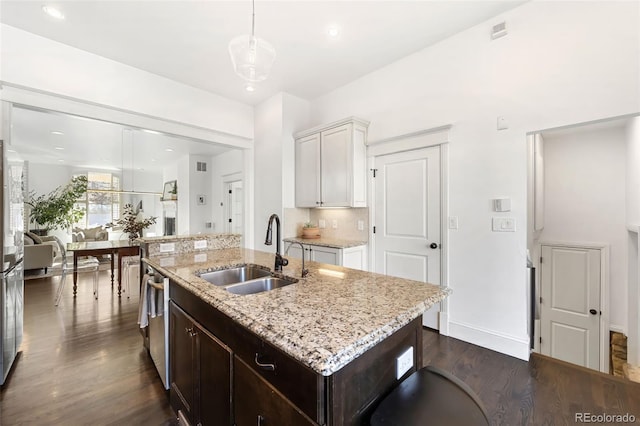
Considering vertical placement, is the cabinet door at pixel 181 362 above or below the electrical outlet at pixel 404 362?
below

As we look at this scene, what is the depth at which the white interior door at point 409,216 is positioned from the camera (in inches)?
114

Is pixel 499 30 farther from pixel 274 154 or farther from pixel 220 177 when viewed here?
pixel 220 177

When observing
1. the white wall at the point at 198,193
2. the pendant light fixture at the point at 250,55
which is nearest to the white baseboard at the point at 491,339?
Result: the pendant light fixture at the point at 250,55

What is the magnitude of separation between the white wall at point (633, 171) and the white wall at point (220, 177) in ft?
20.6

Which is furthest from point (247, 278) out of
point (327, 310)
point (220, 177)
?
point (220, 177)

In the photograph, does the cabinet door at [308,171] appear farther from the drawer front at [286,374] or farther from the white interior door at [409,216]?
the drawer front at [286,374]

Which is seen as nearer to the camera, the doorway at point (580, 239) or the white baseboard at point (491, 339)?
the white baseboard at point (491, 339)

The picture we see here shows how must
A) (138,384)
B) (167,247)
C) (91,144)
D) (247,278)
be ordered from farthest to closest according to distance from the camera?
(91,144), (167,247), (138,384), (247,278)

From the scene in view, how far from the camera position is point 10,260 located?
2.12 meters

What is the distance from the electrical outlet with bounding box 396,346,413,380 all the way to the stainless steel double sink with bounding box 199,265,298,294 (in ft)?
2.15

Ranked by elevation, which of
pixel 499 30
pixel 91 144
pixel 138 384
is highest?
pixel 499 30

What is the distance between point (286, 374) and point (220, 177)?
676 centimetres

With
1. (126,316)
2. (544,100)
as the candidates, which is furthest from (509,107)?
(126,316)

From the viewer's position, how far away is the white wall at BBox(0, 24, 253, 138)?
256cm
